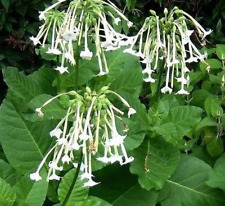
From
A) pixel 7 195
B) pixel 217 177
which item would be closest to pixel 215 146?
pixel 217 177

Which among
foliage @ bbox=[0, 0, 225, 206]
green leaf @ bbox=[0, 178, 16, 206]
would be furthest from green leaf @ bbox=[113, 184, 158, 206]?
green leaf @ bbox=[0, 178, 16, 206]

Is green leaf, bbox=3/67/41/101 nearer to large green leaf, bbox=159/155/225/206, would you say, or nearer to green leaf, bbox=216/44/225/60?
large green leaf, bbox=159/155/225/206

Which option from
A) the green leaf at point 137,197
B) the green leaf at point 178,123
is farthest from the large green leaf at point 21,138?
the green leaf at point 178,123

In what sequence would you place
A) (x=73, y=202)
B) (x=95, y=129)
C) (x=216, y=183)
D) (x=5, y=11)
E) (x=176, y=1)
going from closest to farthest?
(x=95, y=129), (x=73, y=202), (x=216, y=183), (x=5, y=11), (x=176, y=1)

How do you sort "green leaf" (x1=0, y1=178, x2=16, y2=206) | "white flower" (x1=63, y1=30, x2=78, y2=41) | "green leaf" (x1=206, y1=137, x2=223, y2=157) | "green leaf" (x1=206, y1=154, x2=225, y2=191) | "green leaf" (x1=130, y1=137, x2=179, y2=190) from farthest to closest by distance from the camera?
"green leaf" (x1=206, y1=137, x2=223, y2=157)
"green leaf" (x1=206, y1=154, x2=225, y2=191)
"green leaf" (x1=130, y1=137, x2=179, y2=190)
"green leaf" (x1=0, y1=178, x2=16, y2=206)
"white flower" (x1=63, y1=30, x2=78, y2=41)

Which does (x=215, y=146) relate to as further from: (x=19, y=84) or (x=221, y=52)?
(x=19, y=84)

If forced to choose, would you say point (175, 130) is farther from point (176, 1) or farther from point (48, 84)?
point (176, 1)

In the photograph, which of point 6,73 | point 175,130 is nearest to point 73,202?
point 175,130
